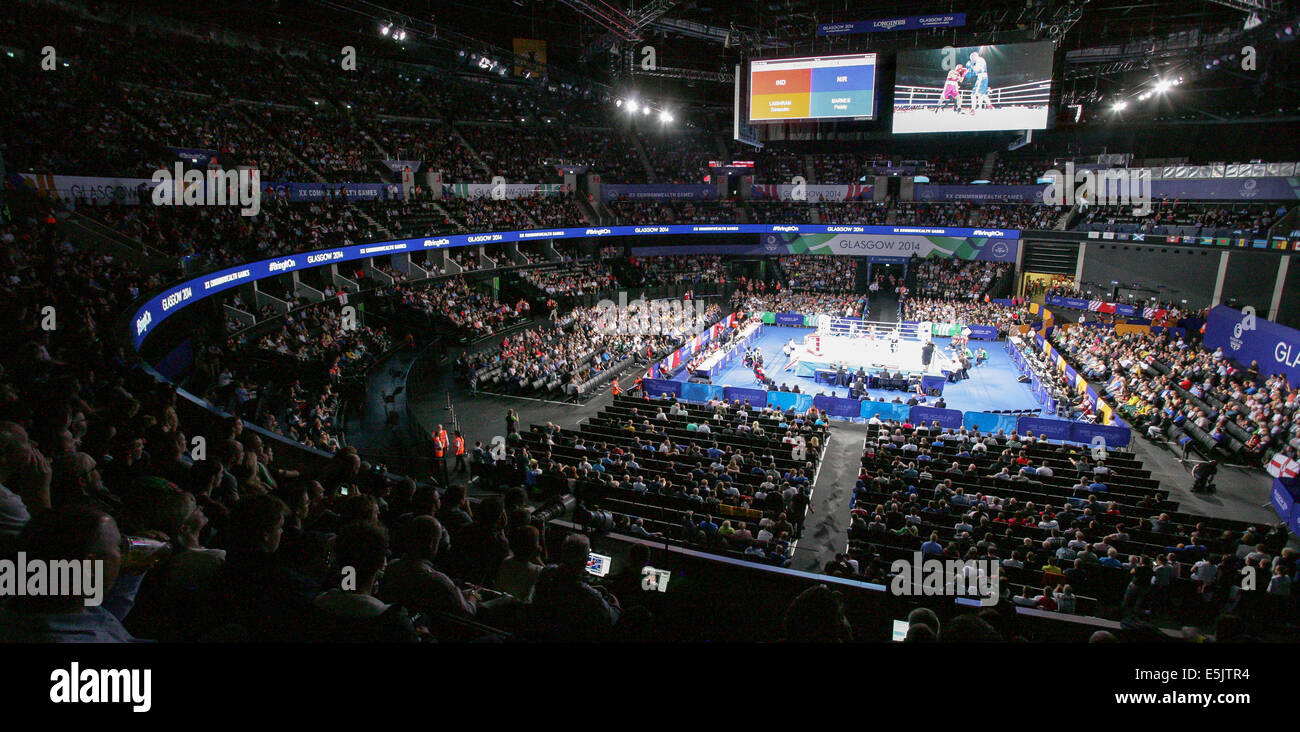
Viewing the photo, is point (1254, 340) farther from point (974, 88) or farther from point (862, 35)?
point (862, 35)

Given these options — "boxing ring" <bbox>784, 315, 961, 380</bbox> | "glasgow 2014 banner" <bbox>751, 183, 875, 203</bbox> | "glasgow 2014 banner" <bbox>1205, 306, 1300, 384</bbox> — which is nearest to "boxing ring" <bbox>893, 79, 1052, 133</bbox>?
"boxing ring" <bbox>784, 315, 961, 380</bbox>

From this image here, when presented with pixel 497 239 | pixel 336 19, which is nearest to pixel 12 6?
pixel 336 19

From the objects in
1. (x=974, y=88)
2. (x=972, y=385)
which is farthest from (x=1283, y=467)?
(x=974, y=88)

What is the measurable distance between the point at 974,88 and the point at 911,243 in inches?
663

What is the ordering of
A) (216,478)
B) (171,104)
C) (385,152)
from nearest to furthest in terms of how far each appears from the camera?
(216,478) < (171,104) < (385,152)

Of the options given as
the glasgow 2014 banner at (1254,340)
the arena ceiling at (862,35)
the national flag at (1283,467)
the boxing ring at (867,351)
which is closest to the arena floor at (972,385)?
the boxing ring at (867,351)

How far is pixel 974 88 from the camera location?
94.1 ft

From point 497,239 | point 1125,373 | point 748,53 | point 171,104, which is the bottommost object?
point 1125,373

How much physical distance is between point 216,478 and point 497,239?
3201cm

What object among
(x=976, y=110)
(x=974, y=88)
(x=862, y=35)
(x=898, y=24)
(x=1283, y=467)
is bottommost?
(x=1283, y=467)

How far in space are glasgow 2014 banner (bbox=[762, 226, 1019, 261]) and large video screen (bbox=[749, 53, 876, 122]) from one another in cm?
1669

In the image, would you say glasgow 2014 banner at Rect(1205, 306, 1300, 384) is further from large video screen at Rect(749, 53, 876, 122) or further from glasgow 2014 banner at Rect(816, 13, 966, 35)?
large video screen at Rect(749, 53, 876, 122)

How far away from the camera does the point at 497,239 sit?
3581cm
